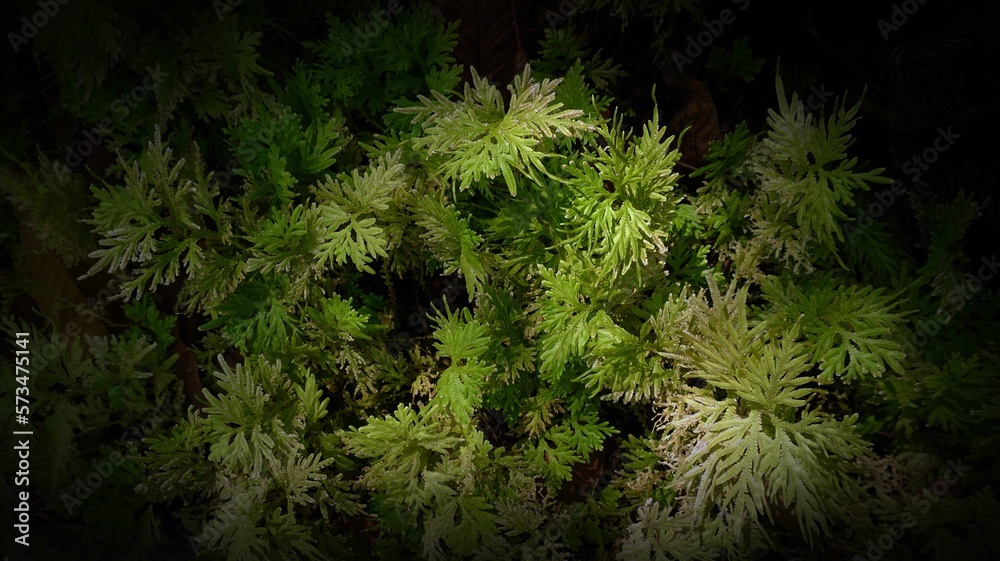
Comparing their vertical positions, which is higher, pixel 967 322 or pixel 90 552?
Answer: pixel 967 322

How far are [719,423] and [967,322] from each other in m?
0.67

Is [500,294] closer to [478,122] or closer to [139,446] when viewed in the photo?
[478,122]

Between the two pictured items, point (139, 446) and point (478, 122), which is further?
point (139, 446)

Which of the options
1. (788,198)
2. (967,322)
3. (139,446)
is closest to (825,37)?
(788,198)

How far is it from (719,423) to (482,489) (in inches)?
19.9

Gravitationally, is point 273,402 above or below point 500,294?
below

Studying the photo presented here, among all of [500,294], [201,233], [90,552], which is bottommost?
[90,552]

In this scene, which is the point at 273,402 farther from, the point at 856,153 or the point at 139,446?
the point at 856,153

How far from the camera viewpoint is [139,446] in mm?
1479

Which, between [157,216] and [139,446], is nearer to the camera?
[157,216]

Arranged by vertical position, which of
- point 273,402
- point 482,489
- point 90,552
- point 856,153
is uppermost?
point 856,153

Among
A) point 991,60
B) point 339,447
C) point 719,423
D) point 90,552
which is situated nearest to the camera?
point 719,423

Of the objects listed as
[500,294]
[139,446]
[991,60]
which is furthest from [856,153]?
[139,446]

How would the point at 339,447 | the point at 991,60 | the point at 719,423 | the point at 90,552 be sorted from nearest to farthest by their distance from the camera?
the point at 719,423
the point at 991,60
the point at 339,447
the point at 90,552
